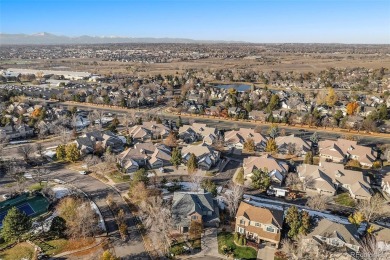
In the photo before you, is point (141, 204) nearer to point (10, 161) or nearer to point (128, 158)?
point (128, 158)

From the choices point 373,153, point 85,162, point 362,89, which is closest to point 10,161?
point 85,162

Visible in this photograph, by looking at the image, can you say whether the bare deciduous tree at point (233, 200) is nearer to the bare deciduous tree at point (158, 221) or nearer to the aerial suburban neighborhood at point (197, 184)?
the aerial suburban neighborhood at point (197, 184)

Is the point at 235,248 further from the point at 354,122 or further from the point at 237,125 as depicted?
the point at 354,122

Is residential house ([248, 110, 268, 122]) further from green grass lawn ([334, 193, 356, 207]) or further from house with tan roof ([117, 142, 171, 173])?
green grass lawn ([334, 193, 356, 207])

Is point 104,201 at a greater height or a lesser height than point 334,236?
lesser

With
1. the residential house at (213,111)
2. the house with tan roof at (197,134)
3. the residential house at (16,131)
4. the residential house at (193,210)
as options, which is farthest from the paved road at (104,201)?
the residential house at (213,111)

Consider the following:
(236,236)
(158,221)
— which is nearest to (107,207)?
(158,221)

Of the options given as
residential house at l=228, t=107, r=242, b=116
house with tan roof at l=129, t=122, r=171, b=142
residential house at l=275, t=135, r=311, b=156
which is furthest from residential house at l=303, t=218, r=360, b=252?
residential house at l=228, t=107, r=242, b=116
